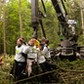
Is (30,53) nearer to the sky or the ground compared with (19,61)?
nearer to the sky

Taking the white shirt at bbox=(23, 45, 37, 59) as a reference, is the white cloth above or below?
below

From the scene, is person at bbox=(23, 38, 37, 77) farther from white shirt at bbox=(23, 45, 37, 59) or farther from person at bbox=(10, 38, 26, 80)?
person at bbox=(10, 38, 26, 80)

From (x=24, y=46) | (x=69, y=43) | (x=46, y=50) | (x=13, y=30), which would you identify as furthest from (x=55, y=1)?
(x=13, y=30)

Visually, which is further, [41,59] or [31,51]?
[41,59]

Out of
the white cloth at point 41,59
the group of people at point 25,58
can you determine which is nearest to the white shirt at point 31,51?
the group of people at point 25,58

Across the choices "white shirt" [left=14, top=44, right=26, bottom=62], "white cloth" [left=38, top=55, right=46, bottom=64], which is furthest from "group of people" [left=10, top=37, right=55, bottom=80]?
"white cloth" [left=38, top=55, right=46, bottom=64]

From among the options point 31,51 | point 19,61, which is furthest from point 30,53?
point 19,61

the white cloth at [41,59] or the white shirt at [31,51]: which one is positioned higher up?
the white shirt at [31,51]

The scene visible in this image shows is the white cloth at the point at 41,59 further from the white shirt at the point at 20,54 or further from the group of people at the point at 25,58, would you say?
the white shirt at the point at 20,54

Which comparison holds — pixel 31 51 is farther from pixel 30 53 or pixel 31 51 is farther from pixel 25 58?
pixel 25 58

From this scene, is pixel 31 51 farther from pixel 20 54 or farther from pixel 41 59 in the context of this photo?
pixel 41 59

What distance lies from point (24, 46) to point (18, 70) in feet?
2.29

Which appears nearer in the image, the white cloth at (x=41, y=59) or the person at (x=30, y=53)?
the person at (x=30, y=53)

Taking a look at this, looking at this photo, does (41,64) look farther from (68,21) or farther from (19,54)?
(68,21)
